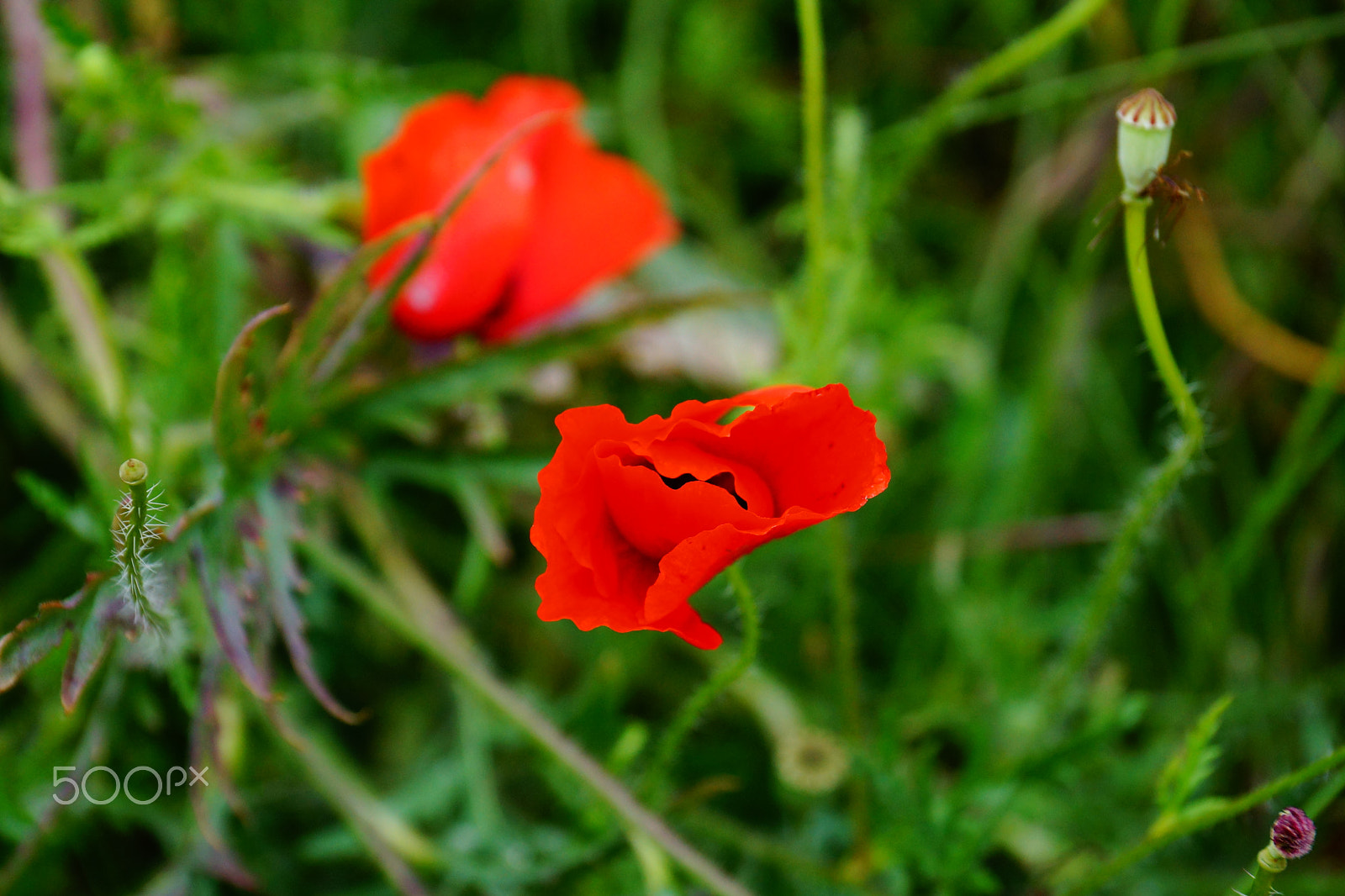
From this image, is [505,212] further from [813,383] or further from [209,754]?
[209,754]

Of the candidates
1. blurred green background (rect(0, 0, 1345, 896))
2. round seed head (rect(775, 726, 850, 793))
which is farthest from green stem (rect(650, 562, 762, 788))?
round seed head (rect(775, 726, 850, 793))

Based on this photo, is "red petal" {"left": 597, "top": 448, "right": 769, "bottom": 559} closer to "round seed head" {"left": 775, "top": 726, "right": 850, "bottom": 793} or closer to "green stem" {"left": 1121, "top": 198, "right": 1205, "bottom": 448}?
"green stem" {"left": 1121, "top": 198, "right": 1205, "bottom": 448}

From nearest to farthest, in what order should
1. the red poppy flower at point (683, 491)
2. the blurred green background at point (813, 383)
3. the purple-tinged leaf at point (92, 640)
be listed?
1. the red poppy flower at point (683, 491)
2. the purple-tinged leaf at point (92, 640)
3. the blurred green background at point (813, 383)

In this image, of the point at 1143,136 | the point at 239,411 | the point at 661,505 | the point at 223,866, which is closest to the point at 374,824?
the point at 223,866

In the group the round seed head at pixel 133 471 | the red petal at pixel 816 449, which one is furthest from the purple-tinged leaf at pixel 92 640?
the red petal at pixel 816 449

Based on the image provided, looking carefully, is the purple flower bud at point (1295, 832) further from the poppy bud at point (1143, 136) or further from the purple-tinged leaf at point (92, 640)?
the purple-tinged leaf at point (92, 640)

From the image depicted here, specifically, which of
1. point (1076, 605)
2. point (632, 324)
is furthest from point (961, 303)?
point (632, 324)
